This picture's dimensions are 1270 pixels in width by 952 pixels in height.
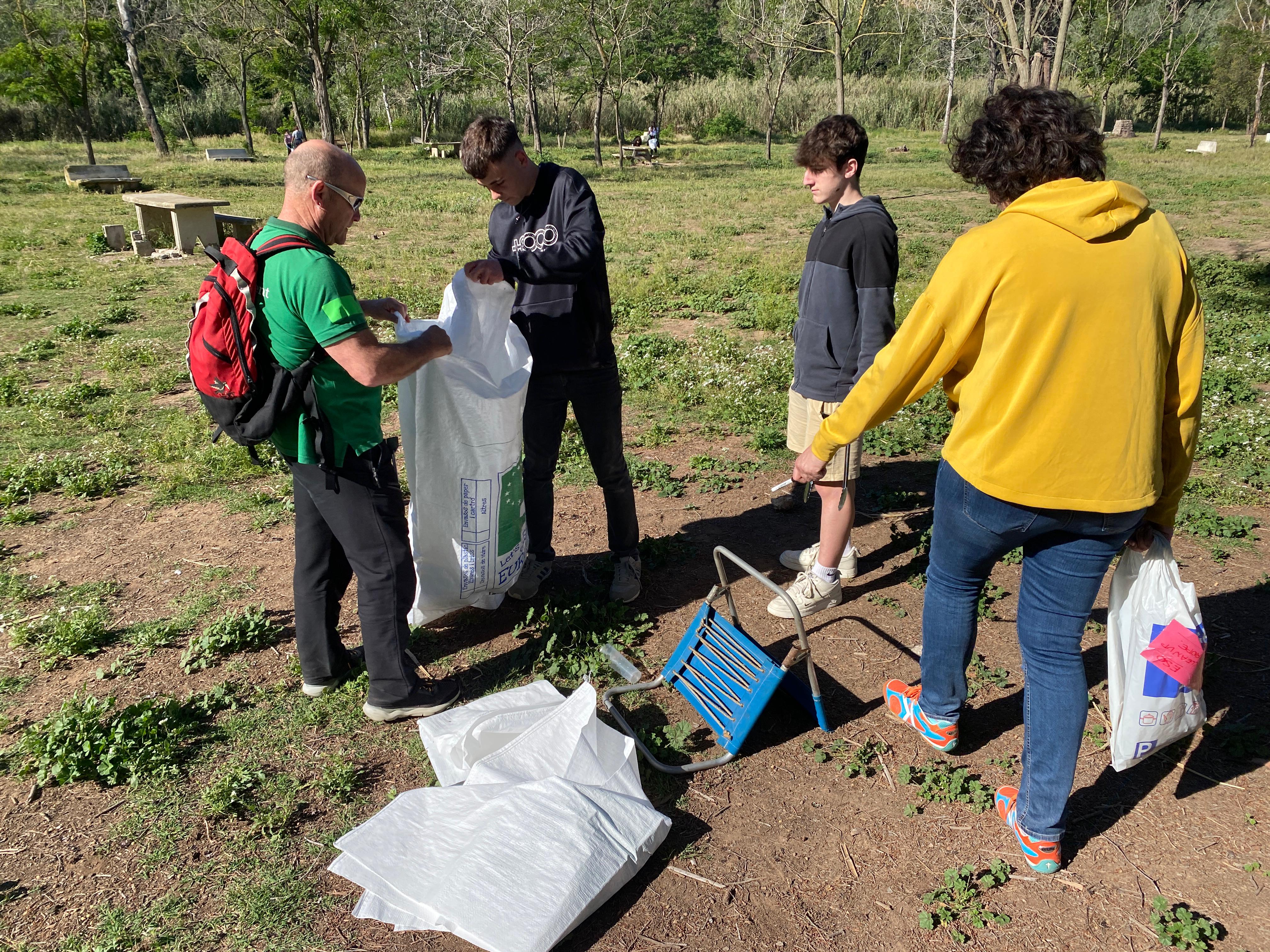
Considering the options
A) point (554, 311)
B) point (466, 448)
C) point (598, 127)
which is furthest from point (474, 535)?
point (598, 127)

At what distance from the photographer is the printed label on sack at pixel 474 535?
3.38 metres

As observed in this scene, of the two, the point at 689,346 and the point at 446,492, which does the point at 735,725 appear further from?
the point at 689,346

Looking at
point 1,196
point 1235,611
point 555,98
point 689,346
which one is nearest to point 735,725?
point 1235,611

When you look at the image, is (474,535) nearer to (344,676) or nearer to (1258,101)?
(344,676)

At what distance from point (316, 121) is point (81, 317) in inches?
1313

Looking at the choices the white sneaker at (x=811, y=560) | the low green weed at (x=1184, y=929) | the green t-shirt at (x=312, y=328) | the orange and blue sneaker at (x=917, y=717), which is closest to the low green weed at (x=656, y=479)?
the white sneaker at (x=811, y=560)

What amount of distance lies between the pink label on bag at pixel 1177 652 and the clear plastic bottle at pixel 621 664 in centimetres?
170

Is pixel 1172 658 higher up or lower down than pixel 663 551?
higher up

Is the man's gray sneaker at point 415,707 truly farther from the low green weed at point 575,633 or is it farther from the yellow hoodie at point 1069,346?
the yellow hoodie at point 1069,346

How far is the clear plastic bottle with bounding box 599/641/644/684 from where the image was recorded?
3283 millimetres

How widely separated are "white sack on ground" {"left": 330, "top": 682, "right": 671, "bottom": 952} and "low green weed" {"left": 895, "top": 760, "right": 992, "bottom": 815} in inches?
34.6

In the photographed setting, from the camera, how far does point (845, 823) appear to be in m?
2.69

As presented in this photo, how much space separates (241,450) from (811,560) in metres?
3.78

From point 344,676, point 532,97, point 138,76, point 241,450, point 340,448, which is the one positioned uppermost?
point 138,76
